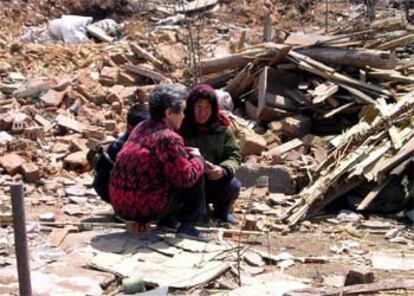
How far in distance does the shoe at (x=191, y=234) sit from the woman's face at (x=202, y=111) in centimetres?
98

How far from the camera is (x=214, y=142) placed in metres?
6.96

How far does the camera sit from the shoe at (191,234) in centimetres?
623

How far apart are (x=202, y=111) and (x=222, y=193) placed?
27.4 inches

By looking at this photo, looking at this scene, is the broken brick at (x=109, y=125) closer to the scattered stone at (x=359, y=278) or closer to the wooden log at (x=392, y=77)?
the wooden log at (x=392, y=77)

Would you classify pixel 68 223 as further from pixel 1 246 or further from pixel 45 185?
pixel 45 185

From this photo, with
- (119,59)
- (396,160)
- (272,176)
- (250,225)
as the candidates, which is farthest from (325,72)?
(119,59)

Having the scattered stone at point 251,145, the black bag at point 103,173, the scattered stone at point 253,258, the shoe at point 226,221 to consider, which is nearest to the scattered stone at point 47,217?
the black bag at point 103,173

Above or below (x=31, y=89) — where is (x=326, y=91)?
below

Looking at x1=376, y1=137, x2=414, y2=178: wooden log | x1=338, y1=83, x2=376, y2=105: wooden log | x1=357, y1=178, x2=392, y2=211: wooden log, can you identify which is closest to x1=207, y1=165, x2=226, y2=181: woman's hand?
x1=357, y1=178, x2=392, y2=211: wooden log

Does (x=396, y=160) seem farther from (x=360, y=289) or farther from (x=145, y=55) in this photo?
(x=145, y=55)

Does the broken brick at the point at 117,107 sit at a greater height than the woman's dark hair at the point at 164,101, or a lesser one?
lesser

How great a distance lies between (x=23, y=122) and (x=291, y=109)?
3.07 metres

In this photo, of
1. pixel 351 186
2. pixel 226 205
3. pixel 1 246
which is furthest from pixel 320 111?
pixel 1 246

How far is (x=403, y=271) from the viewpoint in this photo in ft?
19.1
